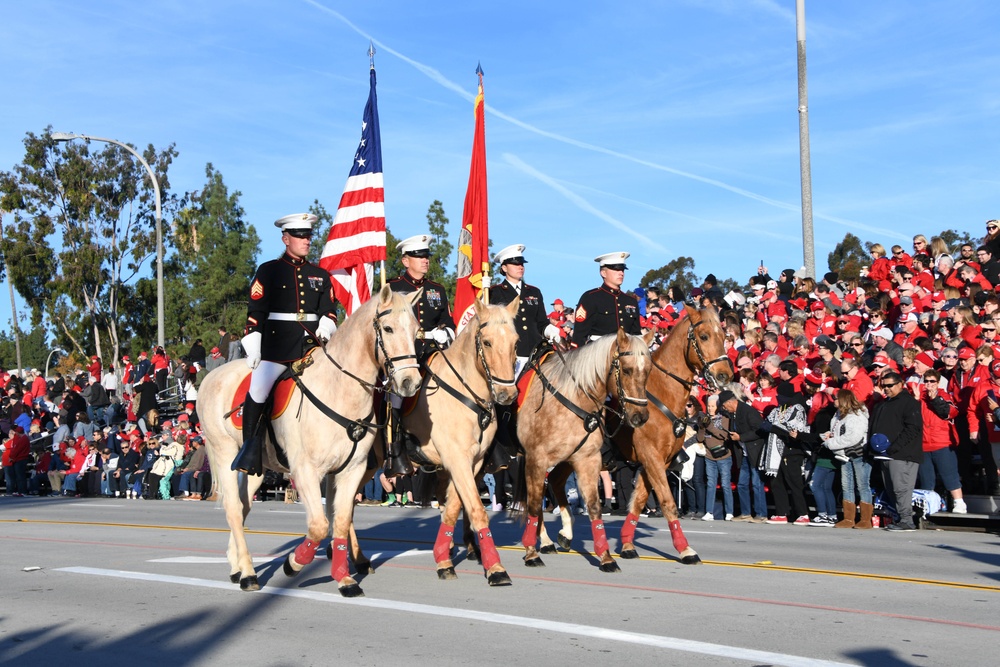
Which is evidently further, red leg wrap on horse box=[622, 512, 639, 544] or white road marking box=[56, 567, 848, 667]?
red leg wrap on horse box=[622, 512, 639, 544]

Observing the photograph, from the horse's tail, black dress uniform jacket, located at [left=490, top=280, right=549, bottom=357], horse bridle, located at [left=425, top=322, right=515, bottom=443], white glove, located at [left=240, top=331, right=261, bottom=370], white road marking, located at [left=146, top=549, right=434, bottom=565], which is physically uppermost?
black dress uniform jacket, located at [left=490, top=280, right=549, bottom=357]

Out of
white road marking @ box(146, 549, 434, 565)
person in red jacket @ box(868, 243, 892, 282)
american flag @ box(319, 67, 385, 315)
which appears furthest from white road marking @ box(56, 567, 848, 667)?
person in red jacket @ box(868, 243, 892, 282)

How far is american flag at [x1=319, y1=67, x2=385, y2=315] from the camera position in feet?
54.1

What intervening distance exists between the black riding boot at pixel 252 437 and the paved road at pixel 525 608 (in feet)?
3.64

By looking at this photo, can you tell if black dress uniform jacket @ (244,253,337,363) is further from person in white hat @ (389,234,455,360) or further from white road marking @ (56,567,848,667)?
white road marking @ (56,567,848,667)

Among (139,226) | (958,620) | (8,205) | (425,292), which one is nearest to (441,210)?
(139,226)

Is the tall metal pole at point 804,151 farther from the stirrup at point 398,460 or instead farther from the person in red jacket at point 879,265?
the stirrup at point 398,460

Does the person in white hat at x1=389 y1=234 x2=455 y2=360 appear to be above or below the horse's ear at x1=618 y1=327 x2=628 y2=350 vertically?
above

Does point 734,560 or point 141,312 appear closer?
point 734,560

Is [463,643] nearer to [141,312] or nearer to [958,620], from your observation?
[958,620]

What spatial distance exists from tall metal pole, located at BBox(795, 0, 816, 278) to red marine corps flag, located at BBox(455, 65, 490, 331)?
10.8 meters

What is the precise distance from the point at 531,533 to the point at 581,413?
1425 mm

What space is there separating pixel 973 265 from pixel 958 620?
13331 mm

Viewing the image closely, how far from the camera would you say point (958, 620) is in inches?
323
